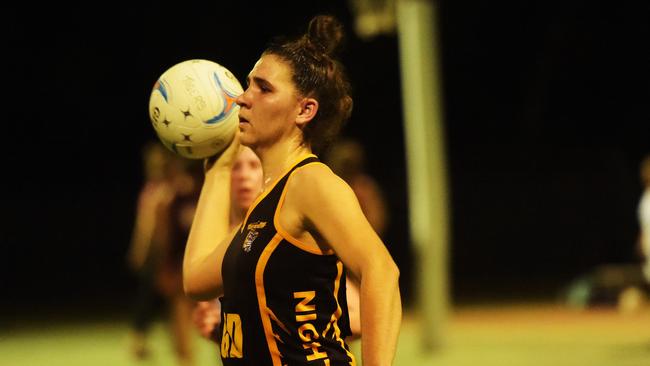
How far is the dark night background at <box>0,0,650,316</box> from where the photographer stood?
25.3m

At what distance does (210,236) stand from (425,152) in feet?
28.1

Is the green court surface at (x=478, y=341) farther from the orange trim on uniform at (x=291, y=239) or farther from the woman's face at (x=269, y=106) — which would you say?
the orange trim on uniform at (x=291, y=239)

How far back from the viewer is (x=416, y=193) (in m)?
12.6

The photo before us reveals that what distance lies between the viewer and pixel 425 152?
490 inches

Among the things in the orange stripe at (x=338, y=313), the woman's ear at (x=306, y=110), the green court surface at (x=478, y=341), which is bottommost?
the green court surface at (x=478, y=341)

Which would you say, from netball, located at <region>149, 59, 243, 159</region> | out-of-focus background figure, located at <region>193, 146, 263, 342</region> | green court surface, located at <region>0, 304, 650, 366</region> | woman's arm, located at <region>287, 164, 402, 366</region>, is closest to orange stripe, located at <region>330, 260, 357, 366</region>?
woman's arm, located at <region>287, 164, 402, 366</region>

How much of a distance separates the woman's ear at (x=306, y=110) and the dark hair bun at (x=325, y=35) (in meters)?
0.22

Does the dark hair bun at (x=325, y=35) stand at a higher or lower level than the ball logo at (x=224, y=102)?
higher

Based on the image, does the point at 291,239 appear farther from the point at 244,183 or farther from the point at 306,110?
the point at 244,183

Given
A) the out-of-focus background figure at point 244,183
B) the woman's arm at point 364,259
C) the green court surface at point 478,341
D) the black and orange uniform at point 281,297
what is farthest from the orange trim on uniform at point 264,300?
the green court surface at point 478,341

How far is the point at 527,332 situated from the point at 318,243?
9689 mm

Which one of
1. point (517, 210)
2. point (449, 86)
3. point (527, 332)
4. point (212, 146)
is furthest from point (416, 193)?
point (449, 86)

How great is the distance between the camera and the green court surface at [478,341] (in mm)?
11039

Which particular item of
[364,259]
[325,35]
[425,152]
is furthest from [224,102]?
[425,152]
